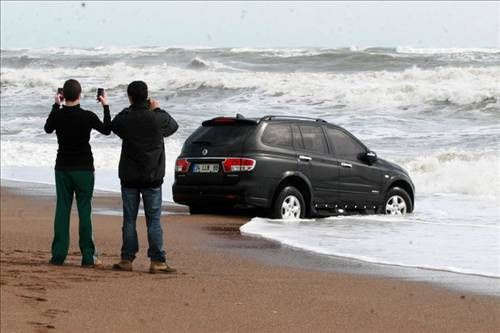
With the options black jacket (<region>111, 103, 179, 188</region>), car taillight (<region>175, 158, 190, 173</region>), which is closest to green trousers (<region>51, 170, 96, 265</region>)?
black jacket (<region>111, 103, 179, 188</region>)

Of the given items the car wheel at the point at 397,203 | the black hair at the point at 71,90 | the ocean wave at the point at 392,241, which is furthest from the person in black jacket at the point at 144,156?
the car wheel at the point at 397,203

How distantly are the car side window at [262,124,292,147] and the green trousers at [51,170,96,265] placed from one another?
5.76 m

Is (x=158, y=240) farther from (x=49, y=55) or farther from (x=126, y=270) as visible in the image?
(x=49, y=55)

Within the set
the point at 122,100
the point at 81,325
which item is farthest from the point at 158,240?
the point at 122,100

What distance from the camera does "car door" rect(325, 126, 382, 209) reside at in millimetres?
16797

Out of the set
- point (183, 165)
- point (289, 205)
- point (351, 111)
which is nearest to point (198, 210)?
point (183, 165)

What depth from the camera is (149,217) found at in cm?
1045

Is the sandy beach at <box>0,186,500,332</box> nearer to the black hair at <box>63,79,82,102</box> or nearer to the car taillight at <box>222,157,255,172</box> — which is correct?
the black hair at <box>63,79,82,102</box>

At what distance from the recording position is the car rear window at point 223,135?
52.7 ft

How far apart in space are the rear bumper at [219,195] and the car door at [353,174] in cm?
153

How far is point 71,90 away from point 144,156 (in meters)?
0.92

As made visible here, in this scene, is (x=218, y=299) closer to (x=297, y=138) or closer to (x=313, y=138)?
(x=297, y=138)

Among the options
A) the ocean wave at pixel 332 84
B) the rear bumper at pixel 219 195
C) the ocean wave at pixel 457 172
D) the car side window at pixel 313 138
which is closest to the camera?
the rear bumper at pixel 219 195

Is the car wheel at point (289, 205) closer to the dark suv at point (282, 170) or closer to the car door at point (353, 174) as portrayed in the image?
the dark suv at point (282, 170)
